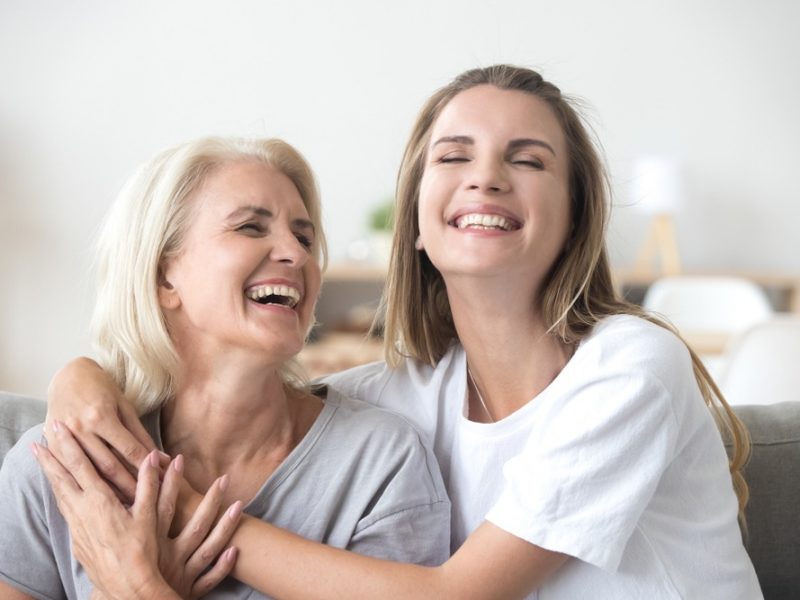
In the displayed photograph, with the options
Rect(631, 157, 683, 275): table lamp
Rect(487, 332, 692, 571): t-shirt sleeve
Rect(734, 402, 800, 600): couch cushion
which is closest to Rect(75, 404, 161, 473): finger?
Rect(487, 332, 692, 571): t-shirt sleeve

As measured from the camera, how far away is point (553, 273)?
1757 millimetres

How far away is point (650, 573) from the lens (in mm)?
1437

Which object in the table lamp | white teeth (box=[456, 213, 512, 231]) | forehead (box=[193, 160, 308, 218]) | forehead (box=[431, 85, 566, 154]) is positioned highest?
forehead (box=[431, 85, 566, 154])

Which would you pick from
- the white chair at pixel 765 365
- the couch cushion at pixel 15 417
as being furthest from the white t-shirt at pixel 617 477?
the white chair at pixel 765 365

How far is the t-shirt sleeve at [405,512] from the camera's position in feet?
4.97

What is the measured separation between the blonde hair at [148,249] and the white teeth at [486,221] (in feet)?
1.15

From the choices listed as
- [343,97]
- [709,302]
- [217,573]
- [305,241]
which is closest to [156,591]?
[217,573]

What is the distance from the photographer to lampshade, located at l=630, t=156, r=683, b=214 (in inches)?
211

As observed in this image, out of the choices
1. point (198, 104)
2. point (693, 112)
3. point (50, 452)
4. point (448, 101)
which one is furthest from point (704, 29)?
point (50, 452)

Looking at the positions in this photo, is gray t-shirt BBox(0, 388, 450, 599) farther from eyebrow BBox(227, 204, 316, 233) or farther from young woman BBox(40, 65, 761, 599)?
eyebrow BBox(227, 204, 316, 233)

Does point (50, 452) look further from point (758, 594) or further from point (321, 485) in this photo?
point (758, 594)

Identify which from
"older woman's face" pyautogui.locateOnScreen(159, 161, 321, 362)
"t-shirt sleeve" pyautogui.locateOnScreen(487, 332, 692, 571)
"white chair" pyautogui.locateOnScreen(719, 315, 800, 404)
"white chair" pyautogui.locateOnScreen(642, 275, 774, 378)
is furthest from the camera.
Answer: "white chair" pyautogui.locateOnScreen(642, 275, 774, 378)

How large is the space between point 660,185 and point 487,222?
13.3ft

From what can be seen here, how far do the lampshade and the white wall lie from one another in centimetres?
21
